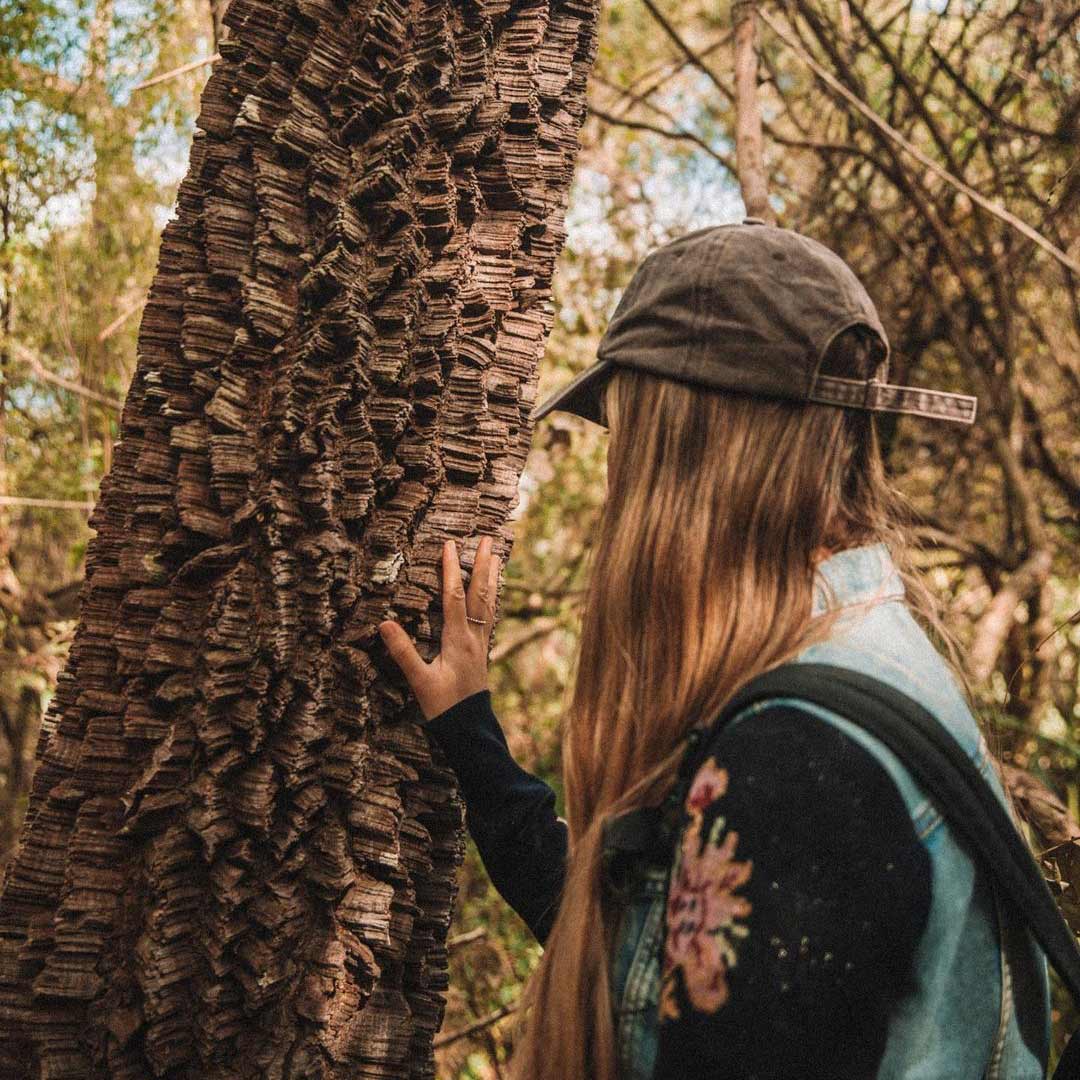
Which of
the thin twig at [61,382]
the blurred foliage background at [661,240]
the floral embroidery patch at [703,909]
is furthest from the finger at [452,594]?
the thin twig at [61,382]

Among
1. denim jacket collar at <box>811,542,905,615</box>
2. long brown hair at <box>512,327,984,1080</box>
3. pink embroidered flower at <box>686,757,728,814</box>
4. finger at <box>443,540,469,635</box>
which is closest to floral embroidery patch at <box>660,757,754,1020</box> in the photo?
pink embroidered flower at <box>686,757,728,814</box>

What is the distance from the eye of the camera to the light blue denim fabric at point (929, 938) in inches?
39.2

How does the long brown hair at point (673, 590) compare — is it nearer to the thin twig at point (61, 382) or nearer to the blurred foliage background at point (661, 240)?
the blurred foliage background at point (661, 240)

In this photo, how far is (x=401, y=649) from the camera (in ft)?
Answer: 5.00

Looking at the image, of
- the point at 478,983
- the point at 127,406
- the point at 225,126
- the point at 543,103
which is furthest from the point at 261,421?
the point at 478,983

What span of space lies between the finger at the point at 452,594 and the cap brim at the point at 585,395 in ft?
0.82

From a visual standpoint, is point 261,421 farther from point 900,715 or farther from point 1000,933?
point 1000,933

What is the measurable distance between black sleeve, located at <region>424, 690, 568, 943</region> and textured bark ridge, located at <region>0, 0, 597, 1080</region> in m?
0.05

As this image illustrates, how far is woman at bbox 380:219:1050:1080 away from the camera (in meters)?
0.93

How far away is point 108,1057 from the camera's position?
1.34m

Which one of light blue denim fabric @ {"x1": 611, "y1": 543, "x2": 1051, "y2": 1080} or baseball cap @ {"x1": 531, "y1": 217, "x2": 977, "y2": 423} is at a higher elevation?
baseball cap @ {"x1": 531, "y1": 217, "x2": 977, "y2": 423}

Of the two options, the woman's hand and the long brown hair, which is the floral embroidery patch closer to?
the long brown hair

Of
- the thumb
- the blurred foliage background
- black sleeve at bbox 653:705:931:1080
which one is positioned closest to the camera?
black sleeve at bbox 653:705:931:1080

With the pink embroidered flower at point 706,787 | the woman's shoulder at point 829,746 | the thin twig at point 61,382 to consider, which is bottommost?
the pink embroidered flower at point 706,787
